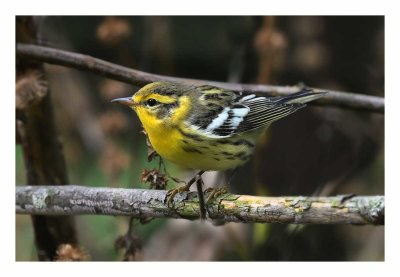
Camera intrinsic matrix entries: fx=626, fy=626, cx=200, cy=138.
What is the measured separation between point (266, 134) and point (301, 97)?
32cm

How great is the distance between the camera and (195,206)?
1.54 metres

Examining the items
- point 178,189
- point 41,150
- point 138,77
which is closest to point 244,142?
point 178,189

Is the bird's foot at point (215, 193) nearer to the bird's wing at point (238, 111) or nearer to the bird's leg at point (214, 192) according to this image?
the bird's leg at point (214, 192)

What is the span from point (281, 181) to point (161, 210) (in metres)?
0.65

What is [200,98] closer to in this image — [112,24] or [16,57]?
[112,24]

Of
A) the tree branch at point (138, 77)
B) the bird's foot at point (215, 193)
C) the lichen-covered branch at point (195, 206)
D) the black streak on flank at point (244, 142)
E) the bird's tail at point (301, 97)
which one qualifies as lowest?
the lichen-covered branch at point (195, 206)

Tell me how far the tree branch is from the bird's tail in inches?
5.0

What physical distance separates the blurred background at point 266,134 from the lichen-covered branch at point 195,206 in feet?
0.69

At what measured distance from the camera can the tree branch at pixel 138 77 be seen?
5.92 feet

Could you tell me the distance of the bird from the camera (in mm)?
1576

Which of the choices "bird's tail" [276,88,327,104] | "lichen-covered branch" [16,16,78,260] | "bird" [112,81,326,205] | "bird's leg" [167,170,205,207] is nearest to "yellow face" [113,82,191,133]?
"bird" [112,81,326,205]

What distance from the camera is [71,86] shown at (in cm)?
218

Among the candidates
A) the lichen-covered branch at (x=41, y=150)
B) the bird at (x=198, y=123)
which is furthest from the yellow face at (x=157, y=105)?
the lichen-covered branch at (x=41, y=150)

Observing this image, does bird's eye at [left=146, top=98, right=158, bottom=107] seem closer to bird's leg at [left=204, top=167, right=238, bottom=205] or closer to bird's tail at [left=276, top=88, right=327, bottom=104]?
bird's leg at [left=204, top=167, right=238, bottom=205]
